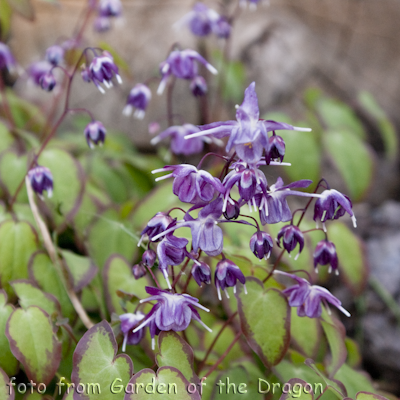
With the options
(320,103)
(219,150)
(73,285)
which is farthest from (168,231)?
(320,103)

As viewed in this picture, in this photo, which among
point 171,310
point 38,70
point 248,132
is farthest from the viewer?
point 38,70

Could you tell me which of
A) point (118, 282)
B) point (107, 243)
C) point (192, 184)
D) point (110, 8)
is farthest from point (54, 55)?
point (192, 184)

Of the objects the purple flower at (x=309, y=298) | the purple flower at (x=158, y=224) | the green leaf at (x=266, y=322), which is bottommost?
the green leaf at (x=266, y=322)

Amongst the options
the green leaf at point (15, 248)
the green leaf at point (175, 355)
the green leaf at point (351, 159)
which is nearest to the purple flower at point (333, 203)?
the green leaf at point (175, 355)

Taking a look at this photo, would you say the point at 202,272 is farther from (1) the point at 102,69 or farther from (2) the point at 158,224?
(1) the point at 102,69

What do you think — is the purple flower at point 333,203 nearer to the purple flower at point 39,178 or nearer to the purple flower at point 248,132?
the purple flower at point 248,132
